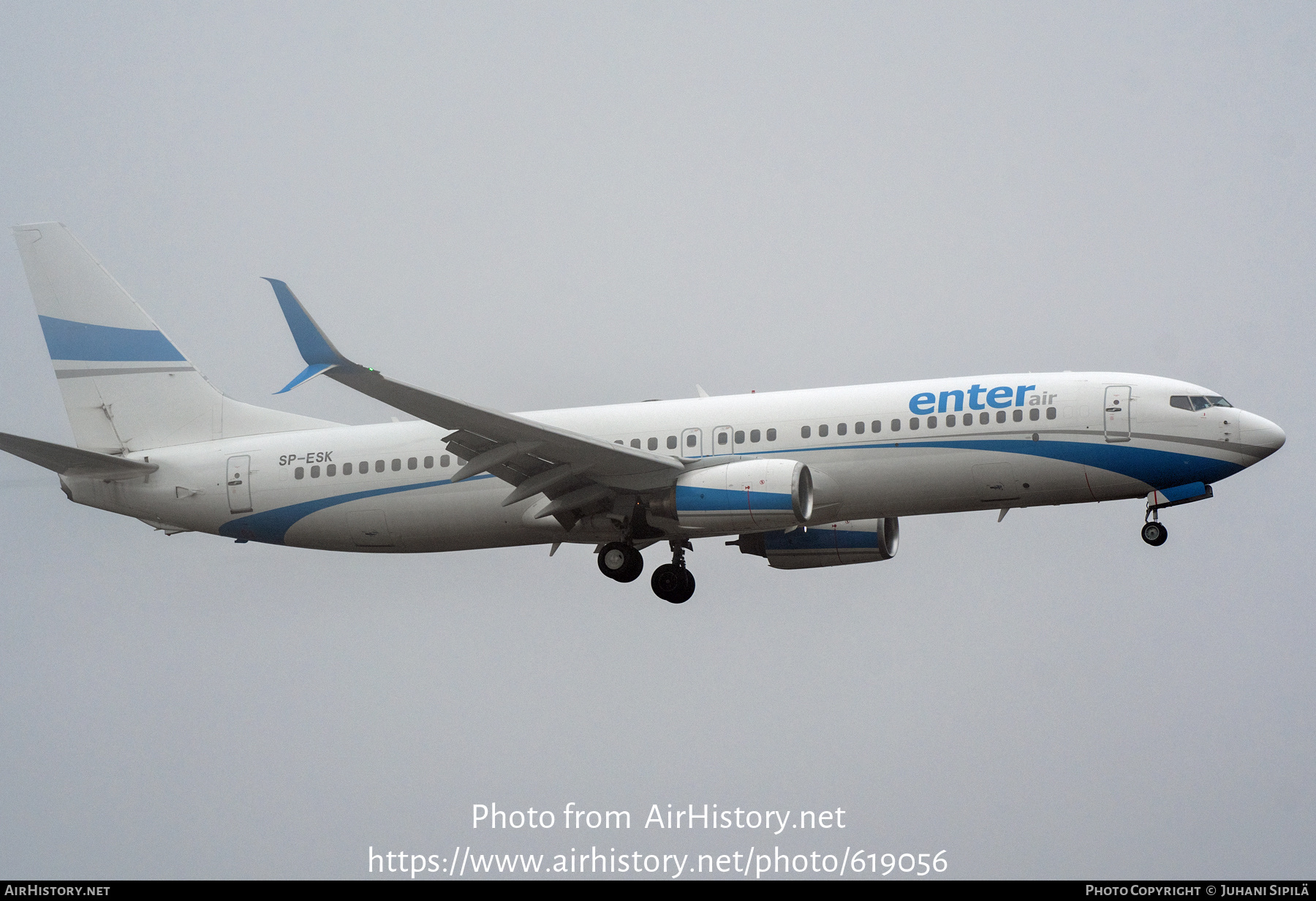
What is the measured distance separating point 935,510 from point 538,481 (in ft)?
29.2

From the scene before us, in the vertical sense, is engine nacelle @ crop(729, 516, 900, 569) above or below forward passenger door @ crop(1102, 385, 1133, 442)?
below

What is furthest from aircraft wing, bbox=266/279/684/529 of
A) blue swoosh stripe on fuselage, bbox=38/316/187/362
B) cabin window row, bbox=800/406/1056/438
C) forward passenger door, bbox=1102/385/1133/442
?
blue swoosh stripe on fuselage, bbox=38/316/187/362

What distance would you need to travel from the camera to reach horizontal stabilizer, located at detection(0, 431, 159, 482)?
34.4m

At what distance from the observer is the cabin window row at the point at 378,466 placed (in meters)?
36.2

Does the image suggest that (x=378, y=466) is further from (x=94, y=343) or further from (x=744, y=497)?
(x=744, y=497)

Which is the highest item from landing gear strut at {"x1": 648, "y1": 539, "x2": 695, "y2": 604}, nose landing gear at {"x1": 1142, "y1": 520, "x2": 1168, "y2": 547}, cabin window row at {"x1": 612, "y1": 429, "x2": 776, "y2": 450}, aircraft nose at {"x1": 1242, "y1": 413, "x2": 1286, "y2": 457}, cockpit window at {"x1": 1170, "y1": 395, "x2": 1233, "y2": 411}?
cockpit window at {"x1": 1170, "y1": 395, "x2": 1233, "y2": 411}

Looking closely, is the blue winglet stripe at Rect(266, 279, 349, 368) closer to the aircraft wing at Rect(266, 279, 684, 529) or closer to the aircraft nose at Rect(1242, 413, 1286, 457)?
the aircraft wing at Rect(266, 279, 684, 529)

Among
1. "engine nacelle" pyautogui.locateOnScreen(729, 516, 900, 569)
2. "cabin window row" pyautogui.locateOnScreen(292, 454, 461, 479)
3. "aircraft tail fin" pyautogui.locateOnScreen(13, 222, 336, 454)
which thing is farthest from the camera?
"aircraft tail fin" pyautogui.locateOnScreen(13, 222, 336, 454)

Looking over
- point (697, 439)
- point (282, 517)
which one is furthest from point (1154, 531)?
point (282, 517)

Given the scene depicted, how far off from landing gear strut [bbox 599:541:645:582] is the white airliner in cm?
5

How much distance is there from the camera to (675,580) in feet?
120

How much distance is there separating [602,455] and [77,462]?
532 inches

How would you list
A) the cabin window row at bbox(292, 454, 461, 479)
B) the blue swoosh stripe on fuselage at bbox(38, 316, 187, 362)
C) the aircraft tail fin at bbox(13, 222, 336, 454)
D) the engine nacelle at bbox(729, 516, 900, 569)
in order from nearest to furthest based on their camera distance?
the cabin window row at bbox(292, 454, 461, 479) < the engine nacelle at bbox(729, 516, 900, 569) < the aircraft tail fin at bbox(13, 222, 336, 454) < the blue swoosh stripe on fuselage at bbox(38, 316, 187, 362)

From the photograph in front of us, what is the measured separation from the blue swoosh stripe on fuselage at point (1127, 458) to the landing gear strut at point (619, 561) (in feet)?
26.8
